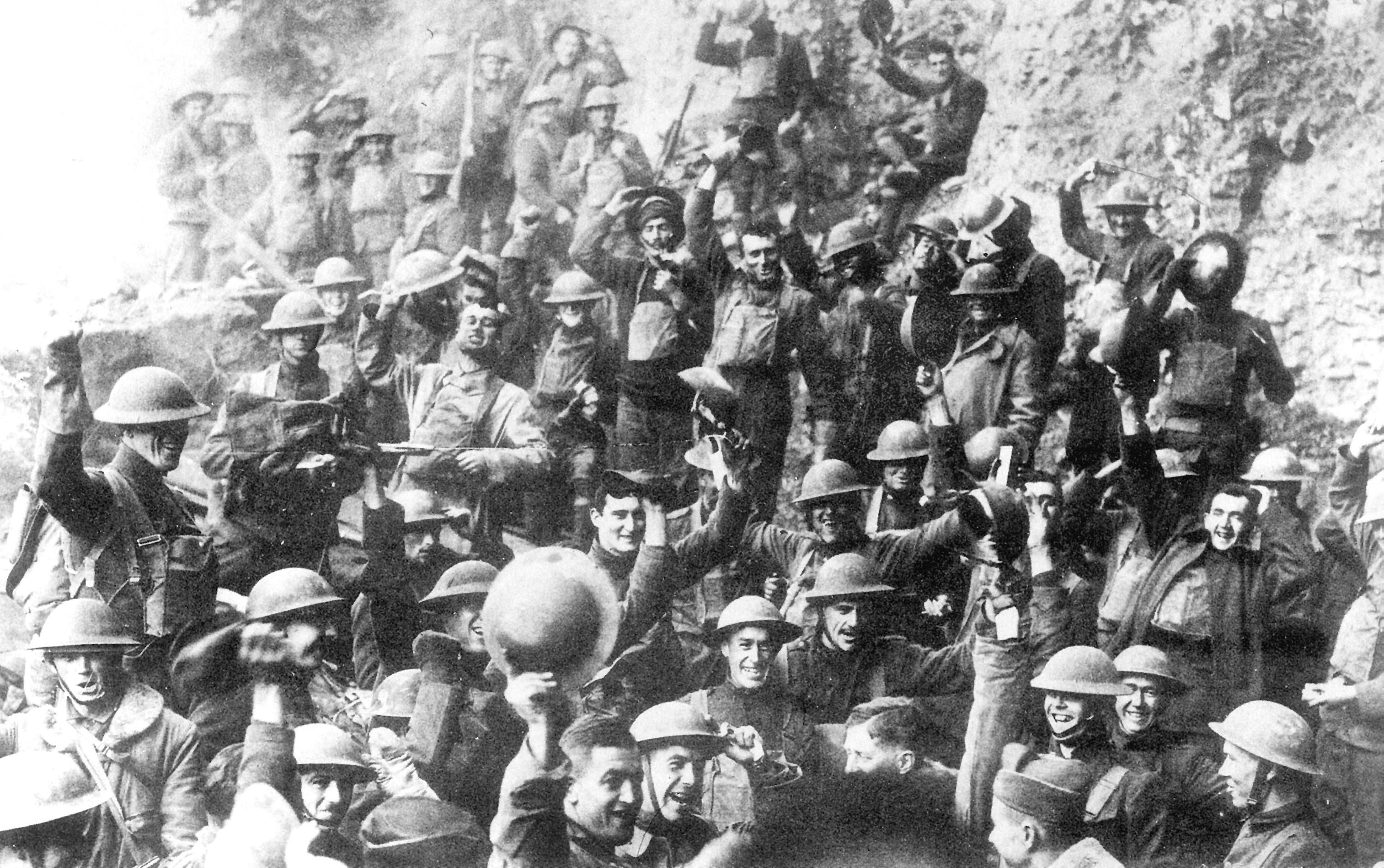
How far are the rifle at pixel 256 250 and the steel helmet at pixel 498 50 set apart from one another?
54.4 inches

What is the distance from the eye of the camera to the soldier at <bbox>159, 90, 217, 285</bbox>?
32.9ft

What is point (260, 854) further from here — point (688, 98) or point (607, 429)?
point (688, 98)

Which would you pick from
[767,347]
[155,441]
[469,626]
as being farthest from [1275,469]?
[155,441]

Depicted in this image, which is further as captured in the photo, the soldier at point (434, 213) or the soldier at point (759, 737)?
the soldier at point (434, 213)

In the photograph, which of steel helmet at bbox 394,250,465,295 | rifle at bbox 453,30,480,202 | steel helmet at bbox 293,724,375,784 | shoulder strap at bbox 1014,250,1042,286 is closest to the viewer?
steel helmet at bbox 293,724,375,784

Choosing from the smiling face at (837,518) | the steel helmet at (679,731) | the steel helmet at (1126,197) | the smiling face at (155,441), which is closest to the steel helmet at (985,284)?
the steel helmet at (1126,197)

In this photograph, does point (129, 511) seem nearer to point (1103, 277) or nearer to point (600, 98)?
point (600, 98)

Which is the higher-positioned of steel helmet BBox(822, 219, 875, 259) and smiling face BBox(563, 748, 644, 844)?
steel helmet BBox(822, 219, 875, 259)

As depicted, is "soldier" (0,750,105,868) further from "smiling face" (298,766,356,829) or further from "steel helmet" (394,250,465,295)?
"steel helmet" (394,250,465,295)

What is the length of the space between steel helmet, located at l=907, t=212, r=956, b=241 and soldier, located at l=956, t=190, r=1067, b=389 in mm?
62

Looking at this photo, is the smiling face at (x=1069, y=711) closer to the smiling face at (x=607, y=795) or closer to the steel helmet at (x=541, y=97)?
the smiling face at (x=607, y=795)

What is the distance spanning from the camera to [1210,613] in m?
9.21

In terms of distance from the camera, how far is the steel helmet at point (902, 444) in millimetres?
9344

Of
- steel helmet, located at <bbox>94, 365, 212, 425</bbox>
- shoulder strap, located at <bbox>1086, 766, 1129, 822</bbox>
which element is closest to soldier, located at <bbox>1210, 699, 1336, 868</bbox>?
shoulder strap, located at <bbox>1086, 766, 1129, 822</bbox>
